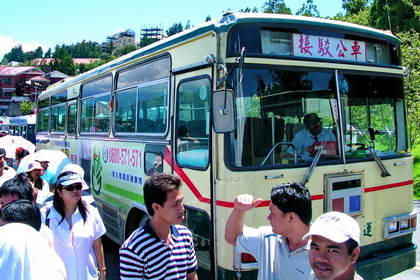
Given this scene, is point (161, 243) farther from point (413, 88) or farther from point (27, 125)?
point (27, 125)

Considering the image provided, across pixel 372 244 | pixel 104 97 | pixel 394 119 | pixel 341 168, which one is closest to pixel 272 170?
pixel 341 168

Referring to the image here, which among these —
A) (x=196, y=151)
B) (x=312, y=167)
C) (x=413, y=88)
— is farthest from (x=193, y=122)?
(x=413, y=88)

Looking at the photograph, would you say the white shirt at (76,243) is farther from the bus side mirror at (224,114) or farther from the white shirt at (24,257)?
the bus side mirror at (224,114)

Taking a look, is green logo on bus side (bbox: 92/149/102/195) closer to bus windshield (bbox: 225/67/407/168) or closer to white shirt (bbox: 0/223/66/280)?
bus windshield (bbox: 225/67/407/168)

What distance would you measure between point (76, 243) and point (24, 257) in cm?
123

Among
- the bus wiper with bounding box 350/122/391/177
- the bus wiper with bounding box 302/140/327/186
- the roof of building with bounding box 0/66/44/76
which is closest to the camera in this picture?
the bus wiper with bounding box 302/140/327/186

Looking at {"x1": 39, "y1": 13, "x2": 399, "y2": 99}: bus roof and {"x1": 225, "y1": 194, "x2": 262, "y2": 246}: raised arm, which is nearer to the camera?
{"x1": 225, "y1": 194, "x2": 262, "y2": 246}: raised arm

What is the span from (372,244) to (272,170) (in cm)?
148

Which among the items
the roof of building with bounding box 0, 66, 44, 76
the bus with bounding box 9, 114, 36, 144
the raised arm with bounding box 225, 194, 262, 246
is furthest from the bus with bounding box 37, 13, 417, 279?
the roof of building with bounding box 0, 66, 44, 76

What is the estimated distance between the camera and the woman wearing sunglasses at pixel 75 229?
312 centimetres

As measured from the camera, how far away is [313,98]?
388 cm

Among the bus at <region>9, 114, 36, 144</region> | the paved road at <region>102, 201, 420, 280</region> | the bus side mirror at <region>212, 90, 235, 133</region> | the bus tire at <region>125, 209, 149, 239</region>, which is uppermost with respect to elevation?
the bus at <region>9, 114, 36, 144</region>

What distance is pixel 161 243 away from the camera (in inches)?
91.4

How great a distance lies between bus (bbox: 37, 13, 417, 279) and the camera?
346 centimetres
